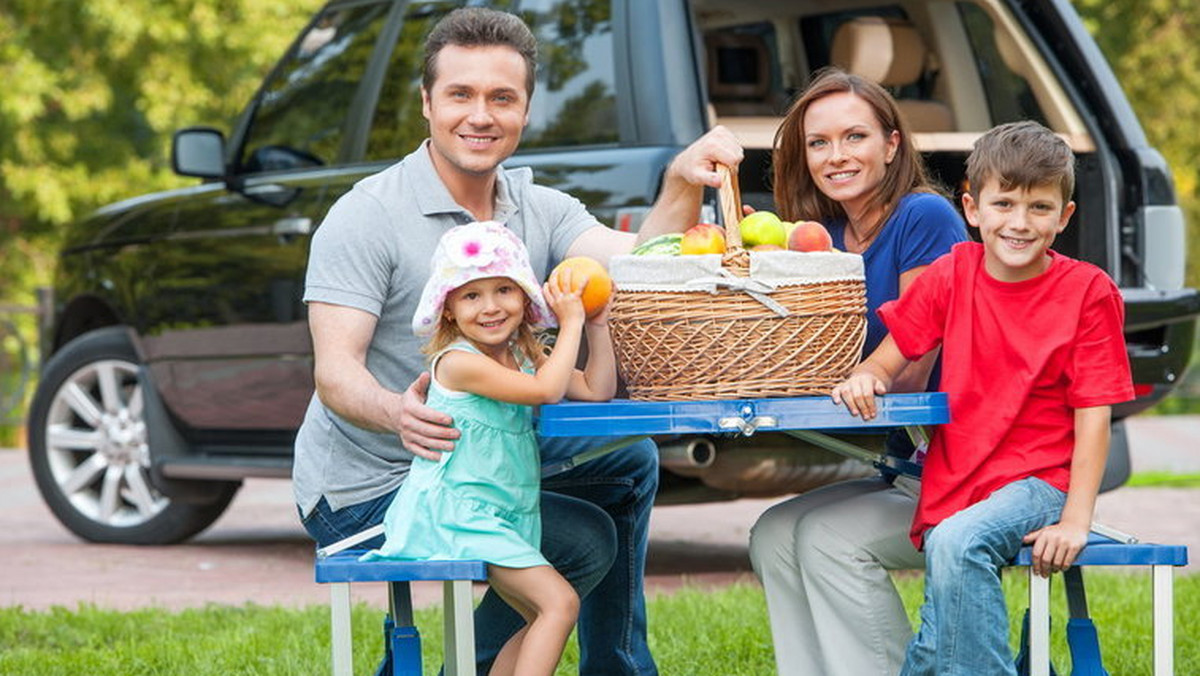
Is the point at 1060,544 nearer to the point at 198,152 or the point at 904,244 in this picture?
the point at 904,244

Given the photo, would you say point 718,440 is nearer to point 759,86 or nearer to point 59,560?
point 759,86

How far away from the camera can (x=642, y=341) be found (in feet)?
11.3

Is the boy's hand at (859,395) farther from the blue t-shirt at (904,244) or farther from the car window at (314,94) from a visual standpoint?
the car window at (314,94)

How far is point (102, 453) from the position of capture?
25.6 ft

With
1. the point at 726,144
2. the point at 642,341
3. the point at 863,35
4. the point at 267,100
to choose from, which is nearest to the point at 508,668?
the point at 642,341

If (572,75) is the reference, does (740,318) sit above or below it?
below

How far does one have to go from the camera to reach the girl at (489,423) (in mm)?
3479

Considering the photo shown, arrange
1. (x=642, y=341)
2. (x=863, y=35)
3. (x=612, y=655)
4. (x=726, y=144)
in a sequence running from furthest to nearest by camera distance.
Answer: (x=863, y=35)
(x=612, y=655)
(x=726, y=144)
(x=642, y=341)

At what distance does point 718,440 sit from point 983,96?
1.54m

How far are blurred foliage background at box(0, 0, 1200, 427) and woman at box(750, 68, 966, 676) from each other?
42.8 feet

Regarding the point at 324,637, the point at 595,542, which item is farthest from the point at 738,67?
the point at 595,542

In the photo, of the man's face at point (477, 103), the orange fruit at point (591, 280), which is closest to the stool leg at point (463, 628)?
the orange fruit at point (591, 280)

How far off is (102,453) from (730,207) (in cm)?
481

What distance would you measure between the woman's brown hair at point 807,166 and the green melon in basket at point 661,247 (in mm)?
454
